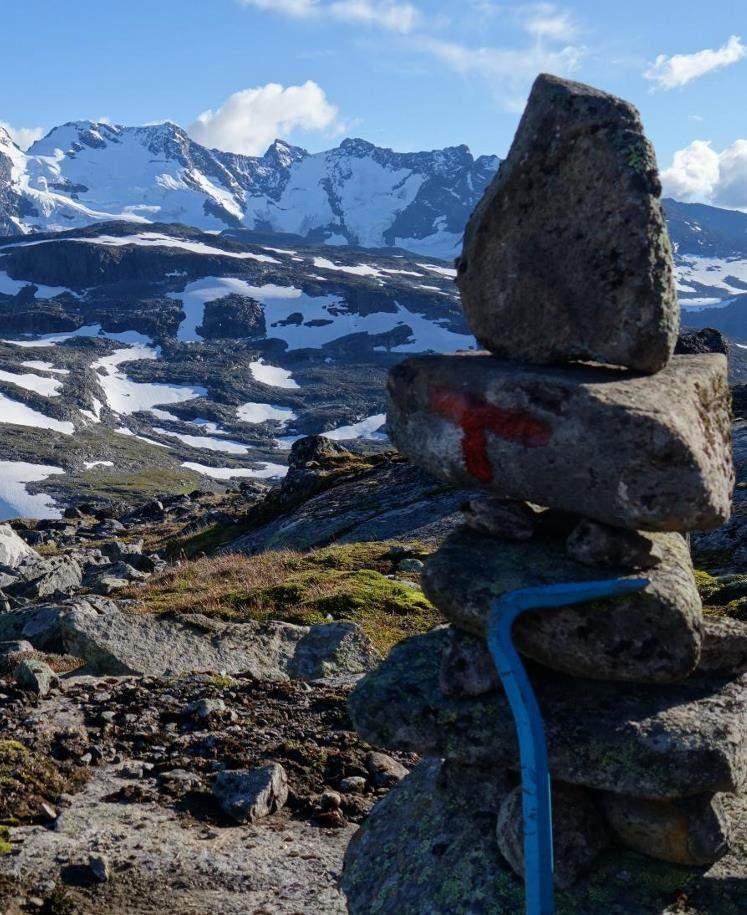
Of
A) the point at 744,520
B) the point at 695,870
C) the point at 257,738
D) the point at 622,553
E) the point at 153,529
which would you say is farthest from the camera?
the point at 153,529

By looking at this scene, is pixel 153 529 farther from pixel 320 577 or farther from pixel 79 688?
pixel 79 688

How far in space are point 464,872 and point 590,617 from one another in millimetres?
2474

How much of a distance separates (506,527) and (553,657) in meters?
1.36

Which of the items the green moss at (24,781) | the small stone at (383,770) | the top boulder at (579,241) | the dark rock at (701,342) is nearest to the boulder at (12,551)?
the green moss at (24,781)

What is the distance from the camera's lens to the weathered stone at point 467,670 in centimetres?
799

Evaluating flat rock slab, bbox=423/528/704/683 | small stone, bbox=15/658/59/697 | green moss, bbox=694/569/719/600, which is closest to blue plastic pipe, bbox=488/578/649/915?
flat rock slab, bbox=423/528/704/683

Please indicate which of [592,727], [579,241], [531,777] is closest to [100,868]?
[531,777]

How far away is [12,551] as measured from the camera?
4816cm

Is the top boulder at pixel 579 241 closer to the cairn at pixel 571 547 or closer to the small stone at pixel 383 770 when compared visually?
the cairn at pixel 571 547

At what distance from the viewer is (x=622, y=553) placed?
7777 mm

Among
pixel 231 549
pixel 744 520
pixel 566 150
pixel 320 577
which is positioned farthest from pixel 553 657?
pixel 231 549

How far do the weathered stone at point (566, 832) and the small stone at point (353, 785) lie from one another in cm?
456

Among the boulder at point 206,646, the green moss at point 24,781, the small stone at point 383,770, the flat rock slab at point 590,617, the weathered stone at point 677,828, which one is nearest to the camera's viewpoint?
the weathered stone at point 677,828

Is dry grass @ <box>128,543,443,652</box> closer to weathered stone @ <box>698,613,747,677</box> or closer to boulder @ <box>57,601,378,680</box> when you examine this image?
boulder @ <box>57,601,378,680</box>
